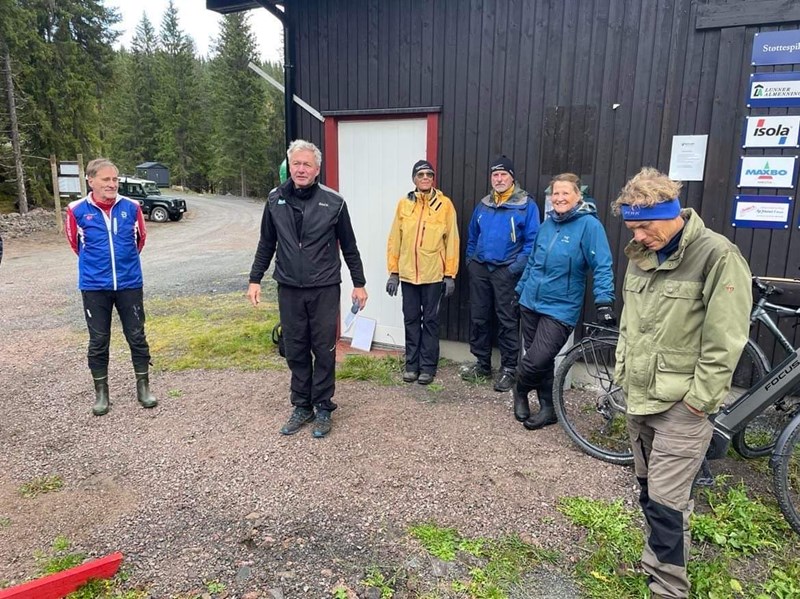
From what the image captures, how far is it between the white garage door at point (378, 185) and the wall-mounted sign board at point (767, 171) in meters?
2.62

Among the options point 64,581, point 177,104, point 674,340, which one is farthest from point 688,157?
point 177,104

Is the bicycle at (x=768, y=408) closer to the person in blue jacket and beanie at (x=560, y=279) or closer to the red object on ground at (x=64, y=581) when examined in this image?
the person in blue jacket and beanie at (x=560, y=279)

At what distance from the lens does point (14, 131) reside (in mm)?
17922

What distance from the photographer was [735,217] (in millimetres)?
4121

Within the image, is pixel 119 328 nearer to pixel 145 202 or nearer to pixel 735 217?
pixel 735 217

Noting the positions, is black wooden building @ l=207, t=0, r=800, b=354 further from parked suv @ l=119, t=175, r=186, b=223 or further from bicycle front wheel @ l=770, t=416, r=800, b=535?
parked suv @ l=119, t=175, r=186, b=223

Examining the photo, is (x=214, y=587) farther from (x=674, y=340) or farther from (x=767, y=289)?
(x=767, y=289)

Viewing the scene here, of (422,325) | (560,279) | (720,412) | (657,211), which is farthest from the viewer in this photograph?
(422,325)

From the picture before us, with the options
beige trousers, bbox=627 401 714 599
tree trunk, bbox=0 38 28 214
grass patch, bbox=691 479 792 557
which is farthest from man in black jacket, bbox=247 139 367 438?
tree trunk, bbox=0 38 28 214

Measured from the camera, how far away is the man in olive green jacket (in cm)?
204

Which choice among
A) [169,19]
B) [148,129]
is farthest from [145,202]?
[169,19]

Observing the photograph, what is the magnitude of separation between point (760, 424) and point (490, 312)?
2.07 m

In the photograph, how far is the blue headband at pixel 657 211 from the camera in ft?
6.98

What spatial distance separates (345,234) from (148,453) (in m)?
1.94
